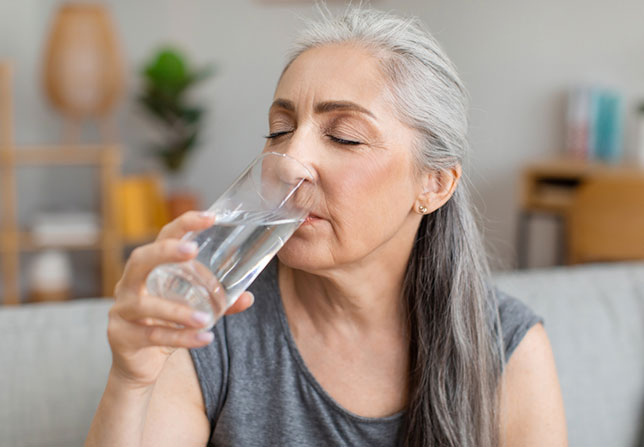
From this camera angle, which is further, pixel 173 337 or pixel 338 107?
pixel 338 107

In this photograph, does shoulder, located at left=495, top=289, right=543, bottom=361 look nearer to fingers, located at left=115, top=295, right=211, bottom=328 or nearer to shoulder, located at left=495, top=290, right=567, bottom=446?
shoulder, located at left=495, top=290, right=567, bottom=446

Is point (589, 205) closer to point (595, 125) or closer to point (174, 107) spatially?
point (595, 125)

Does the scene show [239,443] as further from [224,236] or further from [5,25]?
[5,25]

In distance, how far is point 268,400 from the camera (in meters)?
1.30

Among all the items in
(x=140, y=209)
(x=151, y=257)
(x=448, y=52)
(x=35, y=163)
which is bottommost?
(x=140, y=209)

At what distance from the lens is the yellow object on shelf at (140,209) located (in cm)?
420

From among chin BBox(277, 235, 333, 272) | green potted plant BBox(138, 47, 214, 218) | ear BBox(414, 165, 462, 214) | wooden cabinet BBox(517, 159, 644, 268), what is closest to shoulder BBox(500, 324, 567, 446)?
ear BBox(414, 165, 462, 214)

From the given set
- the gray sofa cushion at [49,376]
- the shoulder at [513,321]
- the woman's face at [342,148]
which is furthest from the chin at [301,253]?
the gray sofa cushion at [49,376]

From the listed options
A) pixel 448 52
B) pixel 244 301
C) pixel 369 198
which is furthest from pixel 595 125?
pixel 244 301

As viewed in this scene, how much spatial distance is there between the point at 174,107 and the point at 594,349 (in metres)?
3.49

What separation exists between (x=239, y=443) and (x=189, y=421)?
0.10 meters

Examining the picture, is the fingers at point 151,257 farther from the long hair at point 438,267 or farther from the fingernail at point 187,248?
the long hair at point 438,267

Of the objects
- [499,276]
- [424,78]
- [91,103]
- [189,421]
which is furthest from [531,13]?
[189,421]

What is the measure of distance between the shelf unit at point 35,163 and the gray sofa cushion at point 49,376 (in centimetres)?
263
